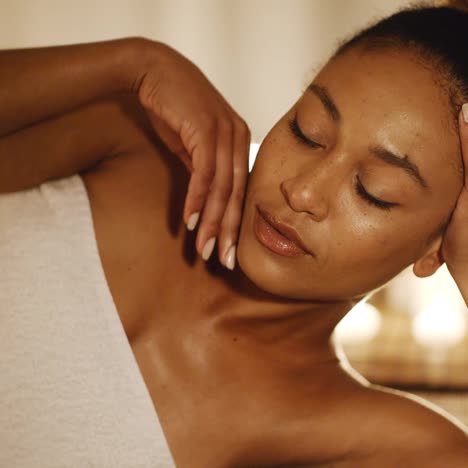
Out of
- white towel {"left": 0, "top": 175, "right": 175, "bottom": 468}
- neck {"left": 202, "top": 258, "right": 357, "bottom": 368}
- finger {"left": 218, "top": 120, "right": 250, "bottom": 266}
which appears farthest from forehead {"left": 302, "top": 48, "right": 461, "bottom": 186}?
white towel {"left": 0, "top": 175, "right": 175, "bottom": 468}

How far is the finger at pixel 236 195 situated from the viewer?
1.10 meters

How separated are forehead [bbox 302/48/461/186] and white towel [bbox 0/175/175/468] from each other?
1.65 ft

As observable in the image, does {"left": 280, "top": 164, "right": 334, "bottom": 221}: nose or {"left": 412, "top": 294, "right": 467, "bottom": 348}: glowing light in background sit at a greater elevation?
{"left": 280, "top": 164, "right": 334, "bottom": 221}: nose

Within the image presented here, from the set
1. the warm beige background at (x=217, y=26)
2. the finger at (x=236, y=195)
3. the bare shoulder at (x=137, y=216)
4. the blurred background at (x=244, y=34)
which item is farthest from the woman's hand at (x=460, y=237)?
the warm beige background at (x=217, y=26)

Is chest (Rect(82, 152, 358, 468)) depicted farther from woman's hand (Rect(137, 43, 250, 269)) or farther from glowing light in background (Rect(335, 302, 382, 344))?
glowing light in background (Rect(335, 302, 382, 344))

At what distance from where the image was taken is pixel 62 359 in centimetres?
110

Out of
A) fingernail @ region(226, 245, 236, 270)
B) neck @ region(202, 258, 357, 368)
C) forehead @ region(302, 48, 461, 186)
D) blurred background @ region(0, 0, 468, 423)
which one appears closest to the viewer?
forehead @ region(302, 48, 461, 186)

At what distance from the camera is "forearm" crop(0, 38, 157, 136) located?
3.70ft

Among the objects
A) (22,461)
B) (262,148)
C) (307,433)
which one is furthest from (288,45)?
(22,461)

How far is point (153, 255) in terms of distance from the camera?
1229mm

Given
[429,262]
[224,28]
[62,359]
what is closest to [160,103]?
[62,359]

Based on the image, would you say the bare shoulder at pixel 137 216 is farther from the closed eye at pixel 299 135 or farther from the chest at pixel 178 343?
the closed eye at pixel 299 135

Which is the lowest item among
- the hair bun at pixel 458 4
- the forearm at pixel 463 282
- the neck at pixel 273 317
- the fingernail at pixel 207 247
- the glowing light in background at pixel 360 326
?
the glowing light in background at pixel 360 326

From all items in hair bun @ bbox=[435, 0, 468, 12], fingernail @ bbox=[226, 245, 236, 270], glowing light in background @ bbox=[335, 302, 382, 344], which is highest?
hair bun @ bbox=[435, 0, 468, 12]
